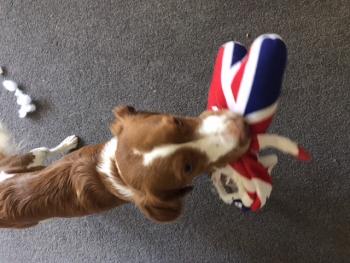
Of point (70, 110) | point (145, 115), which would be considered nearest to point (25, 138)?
point (70, 110)

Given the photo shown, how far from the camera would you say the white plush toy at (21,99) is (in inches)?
93.3

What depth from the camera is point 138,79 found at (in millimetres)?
2244

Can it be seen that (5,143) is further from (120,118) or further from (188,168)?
(188,168)

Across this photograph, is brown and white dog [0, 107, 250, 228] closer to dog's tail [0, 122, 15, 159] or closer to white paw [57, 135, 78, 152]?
dog's tail [0, 122, 15, 159]

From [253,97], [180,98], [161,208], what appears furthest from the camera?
[180,98]

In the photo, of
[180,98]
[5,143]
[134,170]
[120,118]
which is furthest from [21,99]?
[134,170]

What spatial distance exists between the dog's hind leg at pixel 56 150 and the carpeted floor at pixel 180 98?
58mm

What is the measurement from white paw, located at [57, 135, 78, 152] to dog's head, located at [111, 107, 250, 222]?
0.83 metres

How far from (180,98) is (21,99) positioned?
891mm

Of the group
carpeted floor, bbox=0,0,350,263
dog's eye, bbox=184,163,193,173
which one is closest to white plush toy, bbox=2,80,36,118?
carpeted floor, bbox=0,0,350,263

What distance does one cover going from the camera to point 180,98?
217 centimetres

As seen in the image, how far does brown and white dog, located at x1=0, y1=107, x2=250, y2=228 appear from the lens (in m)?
1.38

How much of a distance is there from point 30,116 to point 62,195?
32.5 inches

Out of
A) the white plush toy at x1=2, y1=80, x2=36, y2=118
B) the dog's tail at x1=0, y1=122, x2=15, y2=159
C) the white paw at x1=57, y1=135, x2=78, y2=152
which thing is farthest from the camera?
the white plush toy at x1=2, y1=80, x2=36, y2=118
